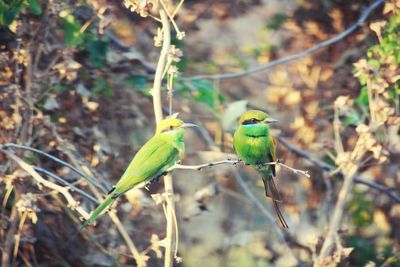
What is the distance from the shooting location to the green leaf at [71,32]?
4777 millimetres

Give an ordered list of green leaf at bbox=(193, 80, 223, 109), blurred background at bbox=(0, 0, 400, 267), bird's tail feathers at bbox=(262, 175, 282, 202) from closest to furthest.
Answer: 1. bird's tail feathers at bbox=(262, 175, 282, 202)
2. blurred background at bbox=(0, 0, 400, 267)
3. green leaf at bbox=(193, 80, 223, 109)

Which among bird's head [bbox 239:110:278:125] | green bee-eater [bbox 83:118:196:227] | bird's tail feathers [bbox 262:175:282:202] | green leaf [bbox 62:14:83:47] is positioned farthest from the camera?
green leaf [bbox 62:14:83:47]

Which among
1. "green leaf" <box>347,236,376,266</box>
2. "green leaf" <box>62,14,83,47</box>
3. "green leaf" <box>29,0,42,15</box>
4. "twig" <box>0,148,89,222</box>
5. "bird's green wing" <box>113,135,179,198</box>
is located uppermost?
"green leaf" <box>29,0,42,15</box>

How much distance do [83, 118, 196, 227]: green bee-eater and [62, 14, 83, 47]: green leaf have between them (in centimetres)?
162

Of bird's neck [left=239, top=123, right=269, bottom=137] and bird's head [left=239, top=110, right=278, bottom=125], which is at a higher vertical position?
Result: bird's head [left=239, top=110, right=278, bottom=125]

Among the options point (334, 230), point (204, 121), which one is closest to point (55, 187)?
point (334, 230)

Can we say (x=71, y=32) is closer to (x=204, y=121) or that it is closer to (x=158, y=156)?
(x=204, y=121)

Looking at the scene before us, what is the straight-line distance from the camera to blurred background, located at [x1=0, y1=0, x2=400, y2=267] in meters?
4.46

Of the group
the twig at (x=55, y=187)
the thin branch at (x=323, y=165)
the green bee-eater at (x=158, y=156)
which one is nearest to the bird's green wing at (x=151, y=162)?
the green bee-eater at (x=158, y=156)

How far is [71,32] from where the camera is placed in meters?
4.80

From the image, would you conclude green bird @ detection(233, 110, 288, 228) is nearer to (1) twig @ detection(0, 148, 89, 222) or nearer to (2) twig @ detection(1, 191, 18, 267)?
(1) twig @ detection(0, 148, 89, 222)

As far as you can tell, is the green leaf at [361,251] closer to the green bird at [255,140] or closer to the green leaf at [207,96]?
the green leaf at [207,96]

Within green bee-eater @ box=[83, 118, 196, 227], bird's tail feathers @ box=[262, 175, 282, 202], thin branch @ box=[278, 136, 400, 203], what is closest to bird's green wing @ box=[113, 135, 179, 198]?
green bee-eater @ box=[83, 118, 196, 227]

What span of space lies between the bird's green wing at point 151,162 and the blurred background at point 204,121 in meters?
0.53
